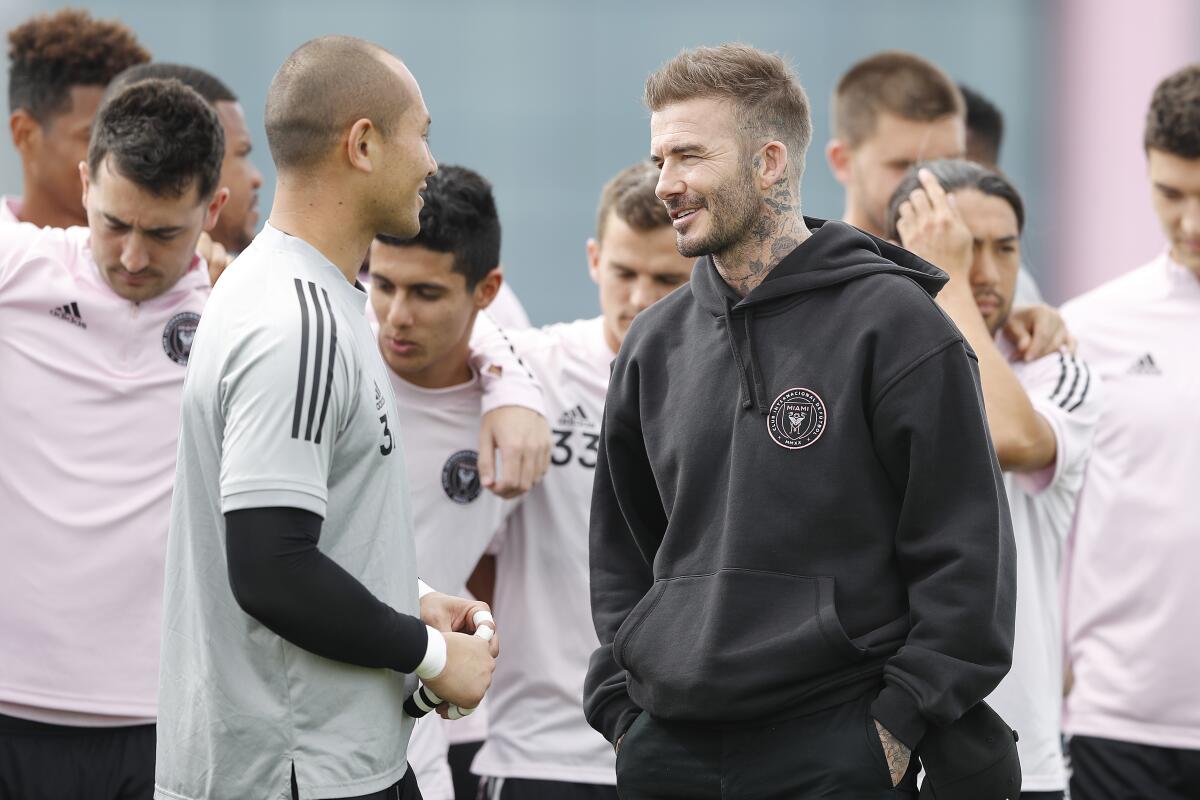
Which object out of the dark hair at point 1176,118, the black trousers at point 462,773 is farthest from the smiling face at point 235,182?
the dark hair at point 1176,118

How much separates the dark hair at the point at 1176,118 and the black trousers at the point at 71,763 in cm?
352

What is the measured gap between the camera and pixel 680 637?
319 cm

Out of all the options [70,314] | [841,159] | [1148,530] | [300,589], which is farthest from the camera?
[841,159]

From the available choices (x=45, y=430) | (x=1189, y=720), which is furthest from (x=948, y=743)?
(x=45, y=430)

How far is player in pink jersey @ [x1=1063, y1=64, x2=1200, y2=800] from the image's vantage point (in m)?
4.66

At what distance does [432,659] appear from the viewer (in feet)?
9.77

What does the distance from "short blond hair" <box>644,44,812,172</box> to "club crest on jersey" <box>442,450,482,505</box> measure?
1.42 meters

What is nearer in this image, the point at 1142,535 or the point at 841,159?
the point at 1142,535

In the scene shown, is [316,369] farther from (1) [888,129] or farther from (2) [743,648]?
(1) [888,129]

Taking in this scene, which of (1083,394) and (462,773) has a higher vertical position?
(1083,394)

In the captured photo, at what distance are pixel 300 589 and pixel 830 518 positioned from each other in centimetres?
105

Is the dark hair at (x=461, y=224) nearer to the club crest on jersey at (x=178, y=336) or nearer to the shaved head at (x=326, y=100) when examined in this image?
the club crest on jersey at (x=178, y=336)

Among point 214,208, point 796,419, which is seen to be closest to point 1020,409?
point 796,419

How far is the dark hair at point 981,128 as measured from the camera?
705cm
